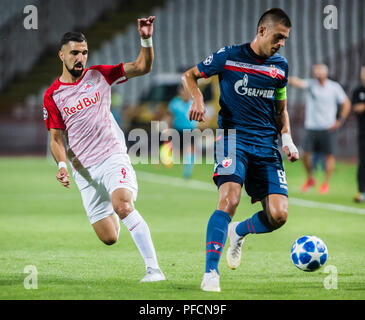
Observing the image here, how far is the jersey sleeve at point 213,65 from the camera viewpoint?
6.49m

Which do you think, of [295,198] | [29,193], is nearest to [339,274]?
[295,198]

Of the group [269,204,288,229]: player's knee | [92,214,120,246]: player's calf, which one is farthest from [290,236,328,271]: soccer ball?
[92,214,120,246]: player's calf

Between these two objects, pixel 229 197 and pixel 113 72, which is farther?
pixel 113 72

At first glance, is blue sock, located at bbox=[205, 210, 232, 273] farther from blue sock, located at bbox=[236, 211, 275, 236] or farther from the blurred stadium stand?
the blurred stadium stand

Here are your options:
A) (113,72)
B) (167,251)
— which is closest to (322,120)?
(167,251)

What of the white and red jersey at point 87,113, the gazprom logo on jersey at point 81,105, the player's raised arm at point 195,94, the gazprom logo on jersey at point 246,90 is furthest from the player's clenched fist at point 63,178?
the gazprom logo on jersey at point 246,90

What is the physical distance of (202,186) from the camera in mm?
15656

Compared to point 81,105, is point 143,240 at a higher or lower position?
lower

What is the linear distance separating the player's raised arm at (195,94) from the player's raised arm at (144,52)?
14.3 inches

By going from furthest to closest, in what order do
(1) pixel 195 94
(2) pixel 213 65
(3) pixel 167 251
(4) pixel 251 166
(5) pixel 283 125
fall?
(3) pixel 167 251, (5) pixel 283 125, (4) pixel 251 166, (2) pixel 213 65, (1) pixel 195 94

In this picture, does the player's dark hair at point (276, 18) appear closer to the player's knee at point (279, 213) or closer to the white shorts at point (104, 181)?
the player's knee at point (279, 213)

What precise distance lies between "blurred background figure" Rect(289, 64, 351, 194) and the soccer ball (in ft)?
24.9

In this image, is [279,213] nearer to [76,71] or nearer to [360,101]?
[76,71]

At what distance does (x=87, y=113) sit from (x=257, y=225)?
1.84m
